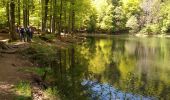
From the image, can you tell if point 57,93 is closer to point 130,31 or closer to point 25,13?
point 25,13

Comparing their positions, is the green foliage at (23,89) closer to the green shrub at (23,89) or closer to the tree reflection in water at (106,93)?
the green shrub at (23,89)

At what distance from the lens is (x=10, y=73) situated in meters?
21.4

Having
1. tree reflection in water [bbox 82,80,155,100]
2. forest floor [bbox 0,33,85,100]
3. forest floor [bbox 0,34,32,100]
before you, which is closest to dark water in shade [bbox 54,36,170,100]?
tree reflection in water [bbox 82,80,155,100]

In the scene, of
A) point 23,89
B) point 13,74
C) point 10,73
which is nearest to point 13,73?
point 10,73

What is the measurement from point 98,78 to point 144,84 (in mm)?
3298

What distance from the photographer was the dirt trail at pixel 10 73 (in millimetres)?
16164

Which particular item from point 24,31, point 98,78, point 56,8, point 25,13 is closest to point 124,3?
point 56,8

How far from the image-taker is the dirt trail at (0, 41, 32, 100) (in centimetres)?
1616

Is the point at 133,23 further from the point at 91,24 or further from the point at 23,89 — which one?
the point at 23,89

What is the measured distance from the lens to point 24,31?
39.3m

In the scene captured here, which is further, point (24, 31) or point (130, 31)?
point (130, 31)

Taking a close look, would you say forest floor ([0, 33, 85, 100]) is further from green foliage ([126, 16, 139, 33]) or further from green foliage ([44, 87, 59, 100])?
green foliage ([126, 16, 139, 33])

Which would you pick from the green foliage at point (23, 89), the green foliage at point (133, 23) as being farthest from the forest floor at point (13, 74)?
the green foliage at point (133, 23)

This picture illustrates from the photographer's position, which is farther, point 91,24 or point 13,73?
point 91,24
